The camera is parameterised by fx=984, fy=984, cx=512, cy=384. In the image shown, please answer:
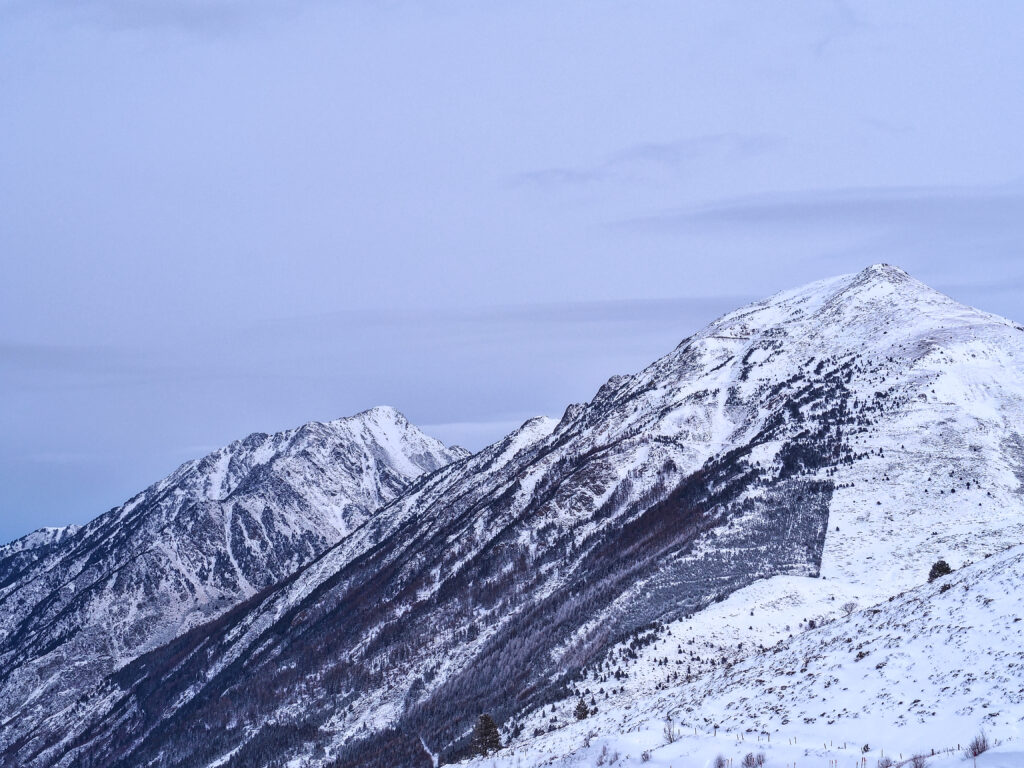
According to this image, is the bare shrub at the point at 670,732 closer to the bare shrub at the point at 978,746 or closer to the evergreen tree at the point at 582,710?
the bare shrub at the point at 978,746

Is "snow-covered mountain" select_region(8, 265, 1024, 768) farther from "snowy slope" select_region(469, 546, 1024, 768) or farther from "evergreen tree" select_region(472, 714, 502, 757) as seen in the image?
"evergreen tree" select_region(472, 714, 502, 757)

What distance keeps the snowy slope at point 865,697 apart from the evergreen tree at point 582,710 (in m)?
9.09

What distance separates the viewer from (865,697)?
4484 cm

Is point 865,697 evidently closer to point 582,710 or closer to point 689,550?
point 582,710

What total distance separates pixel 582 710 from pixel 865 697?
104 feet

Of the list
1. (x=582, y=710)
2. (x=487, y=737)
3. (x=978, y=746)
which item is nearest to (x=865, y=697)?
(x=978, y=746)

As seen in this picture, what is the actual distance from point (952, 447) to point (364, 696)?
93.1 metres

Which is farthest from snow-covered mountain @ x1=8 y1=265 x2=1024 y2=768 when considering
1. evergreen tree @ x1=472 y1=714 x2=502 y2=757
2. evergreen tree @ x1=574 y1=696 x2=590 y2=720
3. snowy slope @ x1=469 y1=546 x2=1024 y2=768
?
evergreen tree @ x1=472 y1=714 x2=502 y2=757

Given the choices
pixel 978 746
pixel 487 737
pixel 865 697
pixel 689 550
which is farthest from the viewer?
pixel 689 550

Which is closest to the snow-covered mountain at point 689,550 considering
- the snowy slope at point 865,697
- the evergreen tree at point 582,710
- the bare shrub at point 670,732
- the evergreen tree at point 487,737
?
the evergreen tree at point 582,710

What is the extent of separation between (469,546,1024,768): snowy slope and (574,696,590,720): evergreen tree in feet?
29.8

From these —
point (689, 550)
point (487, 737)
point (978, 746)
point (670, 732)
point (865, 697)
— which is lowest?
point (487, 737)

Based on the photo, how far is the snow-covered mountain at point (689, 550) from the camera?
96375 mm

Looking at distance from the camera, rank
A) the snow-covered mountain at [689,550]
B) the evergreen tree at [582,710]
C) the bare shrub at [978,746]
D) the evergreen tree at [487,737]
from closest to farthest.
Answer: the bare shrub at [978,746] < the evergreen tree at [487,737] < the evergreen tree at [582,710] < the snow-covered mountain at [689,550]
